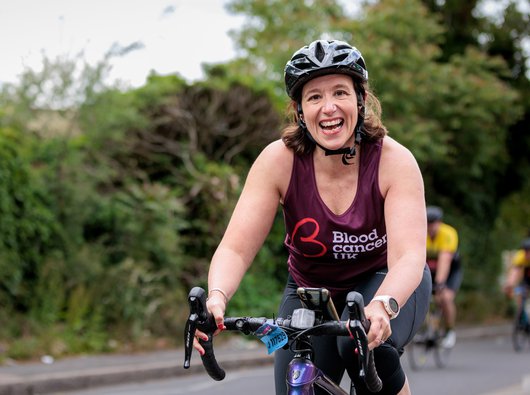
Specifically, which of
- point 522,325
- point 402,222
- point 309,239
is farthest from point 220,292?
point 522,325

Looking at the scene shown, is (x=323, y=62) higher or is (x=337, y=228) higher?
(x=323, y=62)

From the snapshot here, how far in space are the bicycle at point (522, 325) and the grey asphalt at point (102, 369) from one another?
4.80 meters

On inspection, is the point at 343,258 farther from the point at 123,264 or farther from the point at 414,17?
the point at 414,17

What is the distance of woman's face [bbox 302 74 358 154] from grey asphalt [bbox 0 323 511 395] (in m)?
6.00

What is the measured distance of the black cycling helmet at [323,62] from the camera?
357 cm

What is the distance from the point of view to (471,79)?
18.9 metres

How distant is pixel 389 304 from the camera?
10.4 feet

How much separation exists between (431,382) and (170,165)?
6.09 meters

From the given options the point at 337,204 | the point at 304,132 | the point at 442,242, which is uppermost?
the point at 304,132

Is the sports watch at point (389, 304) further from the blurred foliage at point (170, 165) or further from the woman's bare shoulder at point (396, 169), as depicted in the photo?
the blurred foliage at point (170, 165)

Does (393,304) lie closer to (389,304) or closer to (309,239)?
(389,304)

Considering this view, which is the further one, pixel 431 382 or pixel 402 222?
pixel 431 382

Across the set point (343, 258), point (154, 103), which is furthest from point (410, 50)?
point (343, 258)

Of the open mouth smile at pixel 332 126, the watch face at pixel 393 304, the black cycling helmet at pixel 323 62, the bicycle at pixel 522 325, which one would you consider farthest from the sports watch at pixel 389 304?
the bicycle at pixel 522 325
